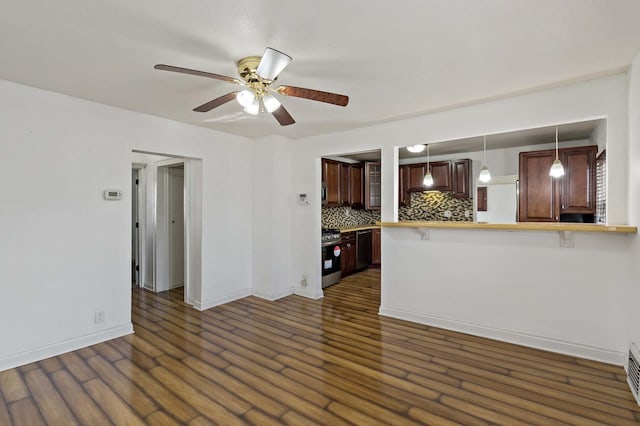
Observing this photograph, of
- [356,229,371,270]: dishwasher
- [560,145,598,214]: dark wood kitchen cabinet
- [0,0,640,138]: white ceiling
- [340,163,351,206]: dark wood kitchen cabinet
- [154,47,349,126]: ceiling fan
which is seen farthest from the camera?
[356,229,371,270]: dishwasher

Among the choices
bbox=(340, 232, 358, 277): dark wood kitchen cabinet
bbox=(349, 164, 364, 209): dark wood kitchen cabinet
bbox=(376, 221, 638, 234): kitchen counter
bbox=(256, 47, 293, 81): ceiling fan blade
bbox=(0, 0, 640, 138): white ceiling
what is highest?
bbox=(0, 0, 640, 138): white ceiling

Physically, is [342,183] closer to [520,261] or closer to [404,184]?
[404,184]

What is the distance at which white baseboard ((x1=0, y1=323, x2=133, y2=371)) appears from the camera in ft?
8.66

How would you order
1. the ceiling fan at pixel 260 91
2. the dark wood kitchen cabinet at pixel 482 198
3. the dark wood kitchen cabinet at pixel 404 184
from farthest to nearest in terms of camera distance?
the dark wood kitchen cabinet at pixel 404 184
the dark wood kitchen cabinet at pixel 482 198
the ceiling fan at pixel 260 91

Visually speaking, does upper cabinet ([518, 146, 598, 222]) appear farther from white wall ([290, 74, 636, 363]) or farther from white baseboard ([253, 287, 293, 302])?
white baseboard ([253, 287, 293, 302])

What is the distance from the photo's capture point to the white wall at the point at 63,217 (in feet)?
8.76

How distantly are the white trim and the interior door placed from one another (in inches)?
48.3

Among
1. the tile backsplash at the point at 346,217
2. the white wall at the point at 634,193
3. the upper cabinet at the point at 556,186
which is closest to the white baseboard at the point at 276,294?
the tile backsplash at the point at 346,217

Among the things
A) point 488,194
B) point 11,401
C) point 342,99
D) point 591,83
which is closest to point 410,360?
point 342,99

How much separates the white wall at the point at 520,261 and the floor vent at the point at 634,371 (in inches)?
12.1

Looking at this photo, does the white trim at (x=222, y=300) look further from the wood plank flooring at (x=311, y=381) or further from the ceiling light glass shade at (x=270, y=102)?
the ceiling light glass shade at (x=270, y=102)

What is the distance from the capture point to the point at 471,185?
5.64 meters

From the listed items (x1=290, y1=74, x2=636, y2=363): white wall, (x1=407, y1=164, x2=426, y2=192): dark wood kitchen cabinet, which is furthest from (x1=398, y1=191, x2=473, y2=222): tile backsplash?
(x1=290, y1=74, x2=636, y2=363): white wall

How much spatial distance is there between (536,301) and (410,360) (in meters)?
1.36
